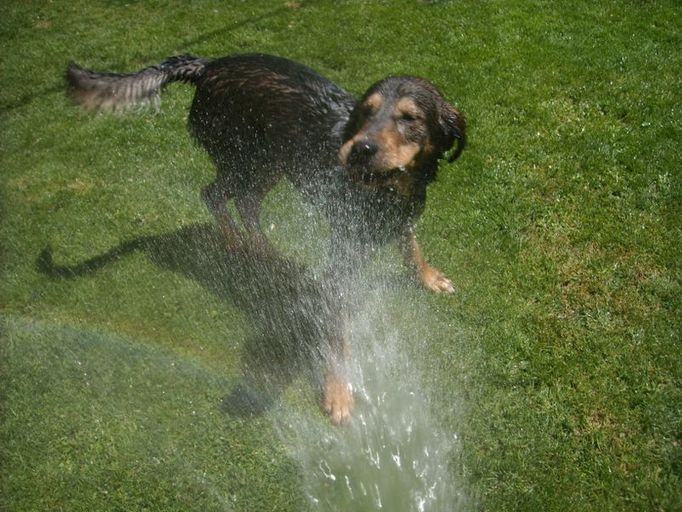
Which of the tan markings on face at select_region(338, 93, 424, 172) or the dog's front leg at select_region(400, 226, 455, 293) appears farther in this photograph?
the dog's front leg at select_region(400, 226, 455, 293)

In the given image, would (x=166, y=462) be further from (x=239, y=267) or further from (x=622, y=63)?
(x=622, y=63)

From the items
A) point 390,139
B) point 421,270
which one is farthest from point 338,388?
point 390,139

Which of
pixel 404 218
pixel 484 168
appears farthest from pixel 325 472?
pixel 484 168

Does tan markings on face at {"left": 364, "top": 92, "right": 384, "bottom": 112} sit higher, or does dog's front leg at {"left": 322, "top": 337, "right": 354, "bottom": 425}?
tan markings on face at {"left": 364, "top": 92, "right": 384, "bottom": 112}

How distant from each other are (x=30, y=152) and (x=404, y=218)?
4556 mm

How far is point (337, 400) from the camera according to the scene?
3.88 m

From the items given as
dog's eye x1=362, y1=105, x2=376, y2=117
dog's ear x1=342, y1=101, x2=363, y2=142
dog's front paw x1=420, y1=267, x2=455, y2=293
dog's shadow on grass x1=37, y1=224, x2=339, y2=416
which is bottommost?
dog's shadow on grass x1=37, y1=224, x2=339, y2=416

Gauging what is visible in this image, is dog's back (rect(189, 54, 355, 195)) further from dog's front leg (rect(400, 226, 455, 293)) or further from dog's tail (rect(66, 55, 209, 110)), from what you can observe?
dog's front leg (rect(400, 226, 455, 293))

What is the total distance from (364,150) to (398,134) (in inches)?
11.8

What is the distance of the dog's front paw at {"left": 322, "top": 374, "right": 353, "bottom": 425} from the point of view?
12.6 feet

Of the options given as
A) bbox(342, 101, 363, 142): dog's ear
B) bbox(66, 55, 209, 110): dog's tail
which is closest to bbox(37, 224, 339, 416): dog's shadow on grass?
bbox(342, 101, 363, 142): dog's ear

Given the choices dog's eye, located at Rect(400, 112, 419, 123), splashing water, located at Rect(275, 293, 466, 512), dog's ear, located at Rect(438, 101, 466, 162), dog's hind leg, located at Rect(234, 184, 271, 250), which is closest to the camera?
splashing water, located at Rect(275, 293, 466, 512)

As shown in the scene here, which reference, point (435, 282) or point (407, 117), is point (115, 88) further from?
point (435, 282)

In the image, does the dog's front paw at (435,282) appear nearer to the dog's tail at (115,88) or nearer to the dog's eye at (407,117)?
the dog's eye at (407,117)
